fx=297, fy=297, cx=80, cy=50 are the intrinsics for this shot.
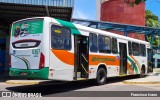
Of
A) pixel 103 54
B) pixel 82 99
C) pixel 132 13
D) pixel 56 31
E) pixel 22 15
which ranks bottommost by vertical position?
pixel 82 99

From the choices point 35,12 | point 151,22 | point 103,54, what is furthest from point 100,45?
point 151,22

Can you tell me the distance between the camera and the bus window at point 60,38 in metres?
12.6

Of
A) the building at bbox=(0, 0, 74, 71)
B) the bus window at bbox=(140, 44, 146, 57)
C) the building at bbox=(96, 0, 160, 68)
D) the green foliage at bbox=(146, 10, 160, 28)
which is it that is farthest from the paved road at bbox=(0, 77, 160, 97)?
the green foliage at bbox=(146, 10, 160, 28)

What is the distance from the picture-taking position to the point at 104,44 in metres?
16.7

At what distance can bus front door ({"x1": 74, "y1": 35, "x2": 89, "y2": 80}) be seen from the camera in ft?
47.7

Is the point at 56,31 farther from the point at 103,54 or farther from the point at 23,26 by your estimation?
the point at 103,54

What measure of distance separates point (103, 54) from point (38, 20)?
17.1 ft

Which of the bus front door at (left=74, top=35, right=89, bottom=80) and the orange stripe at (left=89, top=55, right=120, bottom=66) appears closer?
the bus front door at (left=74, top=35, right=89, bottom=80)

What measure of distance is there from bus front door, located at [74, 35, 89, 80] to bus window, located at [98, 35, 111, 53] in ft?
4.66

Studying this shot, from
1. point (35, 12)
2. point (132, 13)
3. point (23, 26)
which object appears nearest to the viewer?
point (23, 26)

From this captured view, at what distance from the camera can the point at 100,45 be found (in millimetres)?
16281

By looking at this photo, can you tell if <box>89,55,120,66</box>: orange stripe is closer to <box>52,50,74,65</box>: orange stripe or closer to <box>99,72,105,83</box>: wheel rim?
<box>99,72,105,83</box>: wheel rim

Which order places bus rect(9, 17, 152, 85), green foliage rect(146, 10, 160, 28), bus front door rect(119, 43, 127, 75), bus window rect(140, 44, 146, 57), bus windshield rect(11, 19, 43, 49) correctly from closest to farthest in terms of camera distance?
bus rect(9, 17, 152, 85)
bus windshield rect(11, 19, 43, 49)
bus front door rect(119, 43, 127, 75)
bus window rect(140, 44, 146, 57)
green foliage rect(146, 10, 160, 28)

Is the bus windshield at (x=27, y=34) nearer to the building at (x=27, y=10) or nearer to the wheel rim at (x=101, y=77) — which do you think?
the wheel rim at (x=101, y=77)
